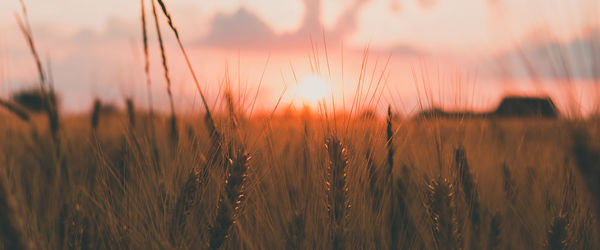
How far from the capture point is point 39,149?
5.13 ft

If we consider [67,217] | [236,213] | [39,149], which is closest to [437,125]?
[236,213]

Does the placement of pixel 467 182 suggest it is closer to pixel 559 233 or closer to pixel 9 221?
pixel 559 233

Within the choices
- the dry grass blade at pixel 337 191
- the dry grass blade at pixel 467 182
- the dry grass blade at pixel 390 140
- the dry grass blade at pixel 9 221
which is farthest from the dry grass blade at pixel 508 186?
the dry grass blade at pixel 9 221

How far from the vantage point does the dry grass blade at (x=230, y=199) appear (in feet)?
2.28

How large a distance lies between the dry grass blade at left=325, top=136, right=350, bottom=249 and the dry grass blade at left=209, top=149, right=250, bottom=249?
7.4 inches

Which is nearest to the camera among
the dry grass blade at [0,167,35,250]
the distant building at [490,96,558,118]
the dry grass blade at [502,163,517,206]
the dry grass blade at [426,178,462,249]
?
the dry grass blade at [0,167,35,250]

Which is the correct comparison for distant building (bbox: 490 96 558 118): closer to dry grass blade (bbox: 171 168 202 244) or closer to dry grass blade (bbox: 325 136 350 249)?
dry grass blade (bbox: 325 136 350 249)

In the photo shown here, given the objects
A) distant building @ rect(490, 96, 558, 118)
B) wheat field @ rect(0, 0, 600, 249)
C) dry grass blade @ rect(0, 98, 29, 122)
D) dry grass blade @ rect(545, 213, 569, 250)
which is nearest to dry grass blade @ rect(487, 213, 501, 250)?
wheat field @ rect(0, 0, 600, 249)

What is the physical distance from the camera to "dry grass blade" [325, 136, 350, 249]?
0.76 m

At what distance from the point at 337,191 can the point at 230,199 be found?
0.76ft

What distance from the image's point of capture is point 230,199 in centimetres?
72

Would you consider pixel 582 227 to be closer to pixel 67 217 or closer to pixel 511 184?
pixel 511 184

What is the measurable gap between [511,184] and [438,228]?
0.48m

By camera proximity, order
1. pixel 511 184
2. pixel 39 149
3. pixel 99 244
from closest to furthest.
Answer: pixel 99 244 < pixel 511 184 < pixel 39 149
